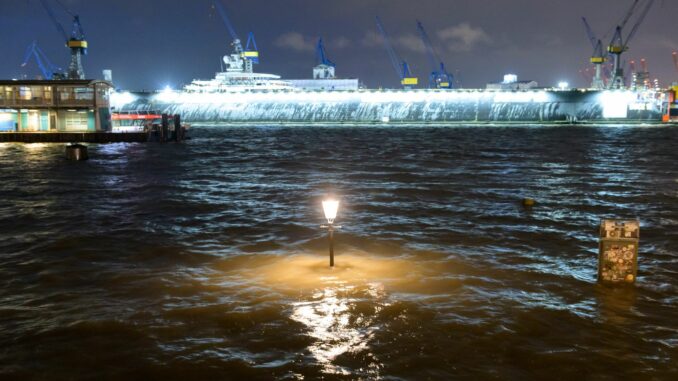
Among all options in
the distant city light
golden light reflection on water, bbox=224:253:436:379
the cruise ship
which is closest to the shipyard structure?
the cruise ship

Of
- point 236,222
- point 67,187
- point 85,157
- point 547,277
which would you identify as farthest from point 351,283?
point 85,157

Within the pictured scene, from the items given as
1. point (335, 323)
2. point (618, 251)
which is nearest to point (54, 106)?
point (335, 323)

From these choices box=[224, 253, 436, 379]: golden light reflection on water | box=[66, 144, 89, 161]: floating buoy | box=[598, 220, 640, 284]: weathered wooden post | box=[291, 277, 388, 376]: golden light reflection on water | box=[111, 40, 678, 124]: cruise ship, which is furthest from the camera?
box=[111, 40, 678, 124]: cruise ship

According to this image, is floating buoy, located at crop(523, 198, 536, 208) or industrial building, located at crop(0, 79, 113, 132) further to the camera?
industrial building, located at crop(0, 79, 113, 132)

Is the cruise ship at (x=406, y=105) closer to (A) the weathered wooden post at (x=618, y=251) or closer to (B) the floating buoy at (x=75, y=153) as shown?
(B) the floating buoy at (x=75, y=153)

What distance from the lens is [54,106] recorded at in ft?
192

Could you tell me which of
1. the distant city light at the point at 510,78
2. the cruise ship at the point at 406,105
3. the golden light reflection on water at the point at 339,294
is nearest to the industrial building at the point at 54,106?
the golden light reflection on water at the point at 339,294

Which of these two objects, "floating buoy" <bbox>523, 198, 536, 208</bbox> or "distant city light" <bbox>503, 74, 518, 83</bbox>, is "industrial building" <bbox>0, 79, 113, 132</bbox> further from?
"distant city light" <bbox>503, 74, 518, 83</bbox>

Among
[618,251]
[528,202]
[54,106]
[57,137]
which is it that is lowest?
A: [528,202]

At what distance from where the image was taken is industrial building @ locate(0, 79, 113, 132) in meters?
57.7

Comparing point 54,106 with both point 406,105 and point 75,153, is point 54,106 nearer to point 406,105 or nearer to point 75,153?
point 75,153

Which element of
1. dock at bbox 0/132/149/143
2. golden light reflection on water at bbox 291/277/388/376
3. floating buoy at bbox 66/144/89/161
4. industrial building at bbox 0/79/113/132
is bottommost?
golden light reflection on water at bbox 291/277/388/376

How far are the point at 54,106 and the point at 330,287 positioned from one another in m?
55.9

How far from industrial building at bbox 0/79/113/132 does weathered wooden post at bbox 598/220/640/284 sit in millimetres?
55787
